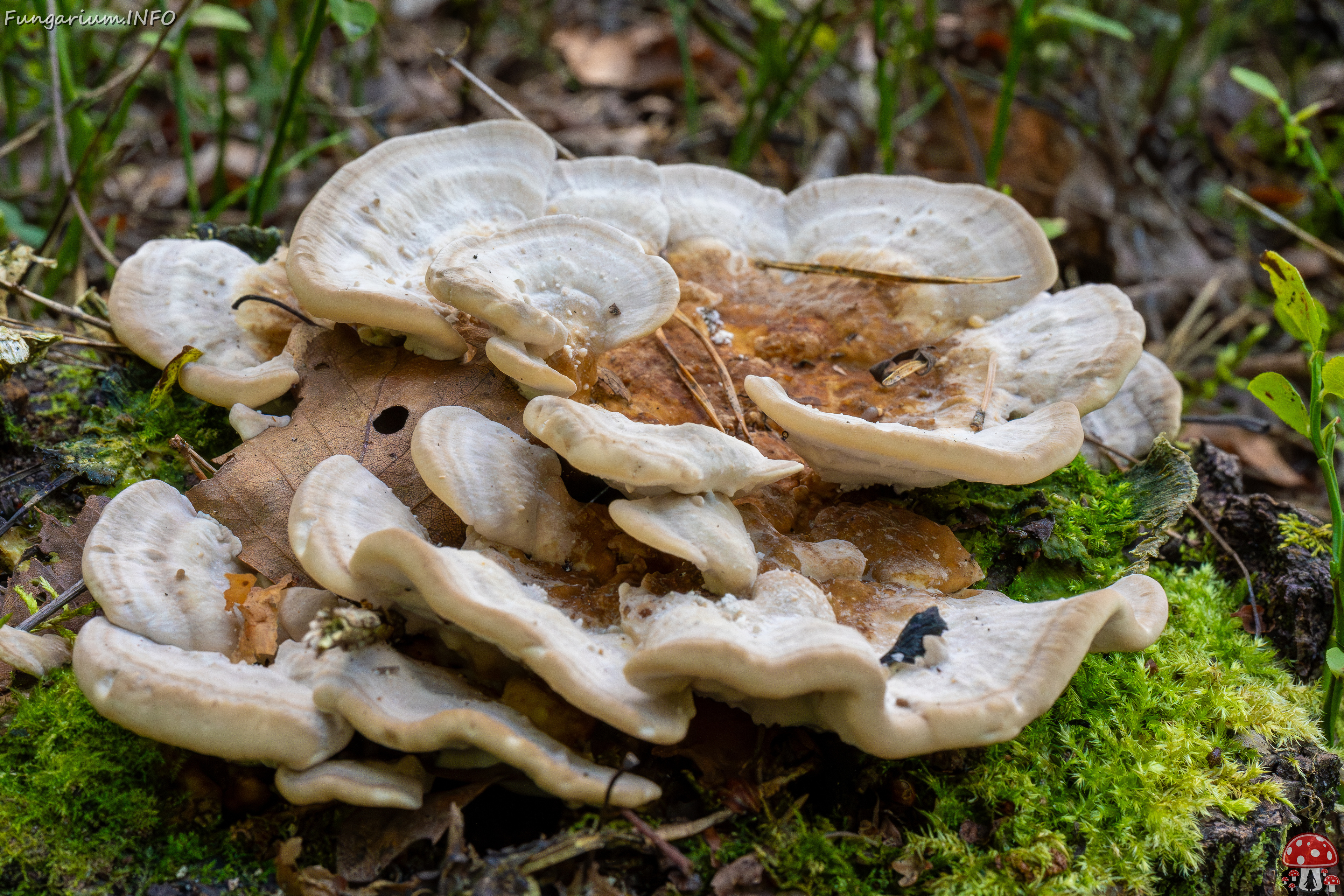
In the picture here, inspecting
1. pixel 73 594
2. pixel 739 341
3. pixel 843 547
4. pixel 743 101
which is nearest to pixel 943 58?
pixel 743 101

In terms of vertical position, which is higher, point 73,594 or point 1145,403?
point 73,594

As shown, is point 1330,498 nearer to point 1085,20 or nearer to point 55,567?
point 1085,20

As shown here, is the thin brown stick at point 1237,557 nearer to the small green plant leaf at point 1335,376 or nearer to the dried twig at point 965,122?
the small green plant leaf at point 1335,376

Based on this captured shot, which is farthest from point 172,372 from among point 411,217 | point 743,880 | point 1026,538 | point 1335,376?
point 1335,376

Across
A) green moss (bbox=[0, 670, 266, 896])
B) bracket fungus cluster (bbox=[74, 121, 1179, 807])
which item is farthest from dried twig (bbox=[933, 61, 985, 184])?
green moss (bbox=[0, 670, 266, 896])

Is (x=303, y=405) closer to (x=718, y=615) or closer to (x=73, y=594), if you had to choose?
(x=73, y=594)

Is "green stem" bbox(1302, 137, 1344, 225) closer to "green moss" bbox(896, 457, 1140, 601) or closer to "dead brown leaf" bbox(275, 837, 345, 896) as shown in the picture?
"green moss" bbox(896, 457, 1140, 601)
